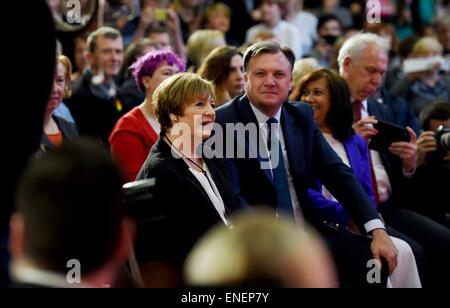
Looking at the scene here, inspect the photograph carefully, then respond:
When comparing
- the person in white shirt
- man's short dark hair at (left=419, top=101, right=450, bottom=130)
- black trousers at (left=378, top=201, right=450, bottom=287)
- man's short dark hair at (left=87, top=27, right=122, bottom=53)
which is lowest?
black trousers at (left=378, top=201, right=450, bottom=287)

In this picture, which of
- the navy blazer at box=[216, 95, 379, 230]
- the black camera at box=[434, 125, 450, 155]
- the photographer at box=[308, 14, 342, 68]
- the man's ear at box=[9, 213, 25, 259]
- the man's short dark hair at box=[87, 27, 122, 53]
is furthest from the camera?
the photographer at box=[308, 14, 342, 68]

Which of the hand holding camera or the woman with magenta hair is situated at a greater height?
the woman with magenta hair

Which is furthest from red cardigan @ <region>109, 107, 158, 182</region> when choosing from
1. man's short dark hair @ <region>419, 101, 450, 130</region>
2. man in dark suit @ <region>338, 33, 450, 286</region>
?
man's short dark hair @ <region>419, 101, 450, 130</region>

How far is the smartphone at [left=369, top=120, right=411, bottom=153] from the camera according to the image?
3.35m

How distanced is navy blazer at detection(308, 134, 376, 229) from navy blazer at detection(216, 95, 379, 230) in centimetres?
4

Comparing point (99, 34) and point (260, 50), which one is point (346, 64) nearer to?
point (260, 50)

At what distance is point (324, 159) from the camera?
290 cm

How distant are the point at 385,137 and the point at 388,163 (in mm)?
299

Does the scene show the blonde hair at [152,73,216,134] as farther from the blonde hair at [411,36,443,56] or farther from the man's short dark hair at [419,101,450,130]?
the blonde hair at [411,36,443,56]

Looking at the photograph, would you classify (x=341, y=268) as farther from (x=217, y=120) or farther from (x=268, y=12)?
(x=268, y=12)

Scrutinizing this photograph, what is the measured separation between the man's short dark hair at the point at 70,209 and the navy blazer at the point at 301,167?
5.31ft

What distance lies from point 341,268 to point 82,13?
7.46 ft

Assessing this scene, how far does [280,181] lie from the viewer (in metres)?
2.78

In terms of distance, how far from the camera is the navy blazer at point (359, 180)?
2904 millimetres
